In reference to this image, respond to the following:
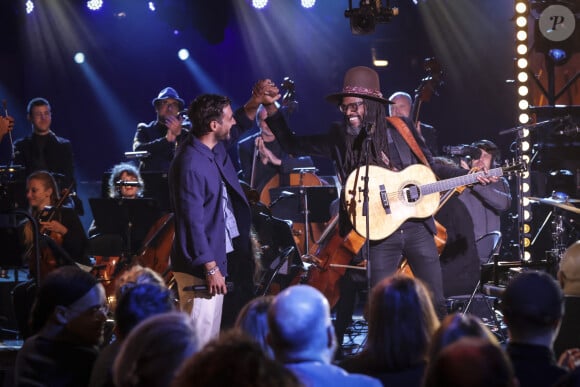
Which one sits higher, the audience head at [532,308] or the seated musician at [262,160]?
the seated musician at [262,160]

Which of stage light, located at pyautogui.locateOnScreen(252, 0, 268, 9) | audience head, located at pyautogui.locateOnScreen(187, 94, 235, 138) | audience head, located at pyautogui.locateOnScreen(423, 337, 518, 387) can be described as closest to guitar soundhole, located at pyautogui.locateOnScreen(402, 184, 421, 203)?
audience head, located at pyautogui.locateOnScreen(187, 94, 235, 138)

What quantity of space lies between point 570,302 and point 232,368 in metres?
3.19

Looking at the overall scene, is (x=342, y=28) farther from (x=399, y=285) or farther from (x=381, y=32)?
(x=399, y=285)

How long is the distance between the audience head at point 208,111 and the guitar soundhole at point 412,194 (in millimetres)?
1694

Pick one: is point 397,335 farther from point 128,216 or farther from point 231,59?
point 231,59

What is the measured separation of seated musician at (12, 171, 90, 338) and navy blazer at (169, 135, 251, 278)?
210 centimetres

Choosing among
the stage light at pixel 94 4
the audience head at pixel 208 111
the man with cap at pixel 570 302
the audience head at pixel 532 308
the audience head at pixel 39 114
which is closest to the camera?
the audience head at pixel 532 308

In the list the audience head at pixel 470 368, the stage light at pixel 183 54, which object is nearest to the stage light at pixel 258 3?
the stage light at pixel 183 54

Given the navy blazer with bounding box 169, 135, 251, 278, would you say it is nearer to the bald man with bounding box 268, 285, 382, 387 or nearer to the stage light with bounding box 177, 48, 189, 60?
the bald man with bounding box 268, 285, 382, 387

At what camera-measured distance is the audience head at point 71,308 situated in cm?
425

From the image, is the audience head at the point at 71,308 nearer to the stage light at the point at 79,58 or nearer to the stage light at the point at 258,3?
the stage light at the point at 258,3

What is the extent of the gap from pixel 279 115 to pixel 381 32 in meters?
9.45

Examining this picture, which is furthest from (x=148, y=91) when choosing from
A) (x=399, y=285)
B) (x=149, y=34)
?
(x=399, y=285)

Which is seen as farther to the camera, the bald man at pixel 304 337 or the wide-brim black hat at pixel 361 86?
the wide-brim black hat at pixel 361 86
